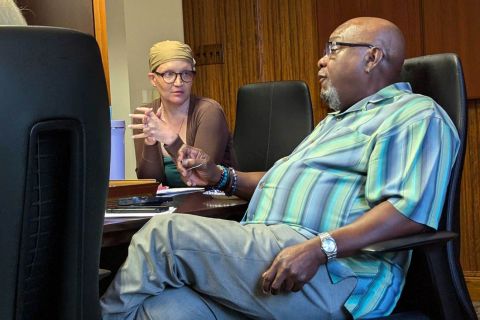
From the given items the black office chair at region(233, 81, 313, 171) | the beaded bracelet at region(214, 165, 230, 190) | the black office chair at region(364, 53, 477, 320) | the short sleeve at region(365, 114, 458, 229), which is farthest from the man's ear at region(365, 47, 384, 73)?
the black office chair at region(233, 81, 313, 171)

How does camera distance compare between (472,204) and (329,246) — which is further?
(472,204)

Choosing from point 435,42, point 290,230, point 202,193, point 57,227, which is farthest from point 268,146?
point 57,227

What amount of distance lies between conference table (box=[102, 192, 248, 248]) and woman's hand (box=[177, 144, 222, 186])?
0.06m

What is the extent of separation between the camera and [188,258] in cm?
156

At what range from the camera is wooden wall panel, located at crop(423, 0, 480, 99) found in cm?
362

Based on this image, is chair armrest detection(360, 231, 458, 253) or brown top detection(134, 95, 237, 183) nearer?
chair armrest detection(360, 231, 458, 253)

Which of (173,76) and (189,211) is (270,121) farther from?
(189,211)

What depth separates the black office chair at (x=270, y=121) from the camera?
3.07 metres

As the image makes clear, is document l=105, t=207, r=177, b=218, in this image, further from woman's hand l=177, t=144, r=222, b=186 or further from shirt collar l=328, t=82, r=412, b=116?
shirt collar l=328, t=82, r=412, b=116

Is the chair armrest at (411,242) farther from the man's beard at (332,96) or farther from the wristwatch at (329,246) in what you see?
the man's beard at (332,96)

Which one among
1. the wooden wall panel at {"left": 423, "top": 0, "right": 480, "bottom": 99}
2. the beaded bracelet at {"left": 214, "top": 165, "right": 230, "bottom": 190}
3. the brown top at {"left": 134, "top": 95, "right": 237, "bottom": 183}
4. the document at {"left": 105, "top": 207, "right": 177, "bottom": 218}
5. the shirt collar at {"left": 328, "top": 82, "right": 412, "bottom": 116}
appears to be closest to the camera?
the document at {"left": 105, "top": 207, "right": 177, "bottom": 218}

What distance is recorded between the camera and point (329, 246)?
63.6 inches

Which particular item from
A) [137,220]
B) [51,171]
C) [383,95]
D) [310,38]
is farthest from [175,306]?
[310,38]

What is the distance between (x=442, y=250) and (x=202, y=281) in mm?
539
